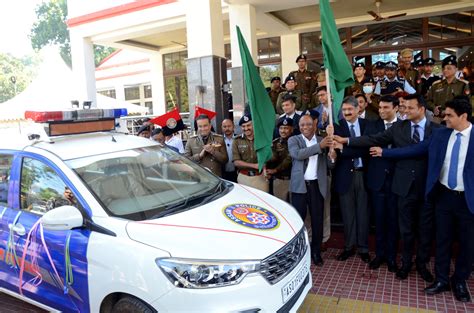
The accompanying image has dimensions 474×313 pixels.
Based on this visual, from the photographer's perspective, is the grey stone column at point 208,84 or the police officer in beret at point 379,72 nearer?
the police officer in beret at point 379,72

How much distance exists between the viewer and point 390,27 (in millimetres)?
10555

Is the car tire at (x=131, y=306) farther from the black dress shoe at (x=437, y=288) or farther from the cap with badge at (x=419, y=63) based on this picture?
the cap with badge at (x=419, y=63)

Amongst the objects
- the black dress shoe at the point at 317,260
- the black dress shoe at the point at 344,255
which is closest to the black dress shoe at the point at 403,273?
the black dress shoe at the point at 344,255

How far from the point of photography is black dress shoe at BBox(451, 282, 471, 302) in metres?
3.64

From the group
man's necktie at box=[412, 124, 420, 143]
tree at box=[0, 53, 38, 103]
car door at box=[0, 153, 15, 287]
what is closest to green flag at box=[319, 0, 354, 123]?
man's necktie at box=[412, 124, 420, 143]

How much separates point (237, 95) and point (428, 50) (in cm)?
558

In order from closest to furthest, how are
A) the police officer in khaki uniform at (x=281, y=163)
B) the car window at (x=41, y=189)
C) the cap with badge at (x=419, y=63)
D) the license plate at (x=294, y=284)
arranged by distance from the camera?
the license plate at (x=294, y=284), the car window at (x=41, y=189), the police officer in khaki uniform at (x=281, y=163), the cap with badge at (x=419, y=63)

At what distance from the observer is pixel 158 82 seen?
48.5ft

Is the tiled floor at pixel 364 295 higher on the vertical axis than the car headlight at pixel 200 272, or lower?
lower

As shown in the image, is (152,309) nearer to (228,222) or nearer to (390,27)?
(228,222)

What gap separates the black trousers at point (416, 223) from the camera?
3951 millimetres

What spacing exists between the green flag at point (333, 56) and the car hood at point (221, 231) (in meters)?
1.70

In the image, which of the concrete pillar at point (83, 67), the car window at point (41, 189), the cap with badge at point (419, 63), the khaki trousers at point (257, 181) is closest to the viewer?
the car window at point (41, 189)

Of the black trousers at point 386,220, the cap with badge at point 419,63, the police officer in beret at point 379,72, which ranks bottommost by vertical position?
the black trousers at point 386,220
